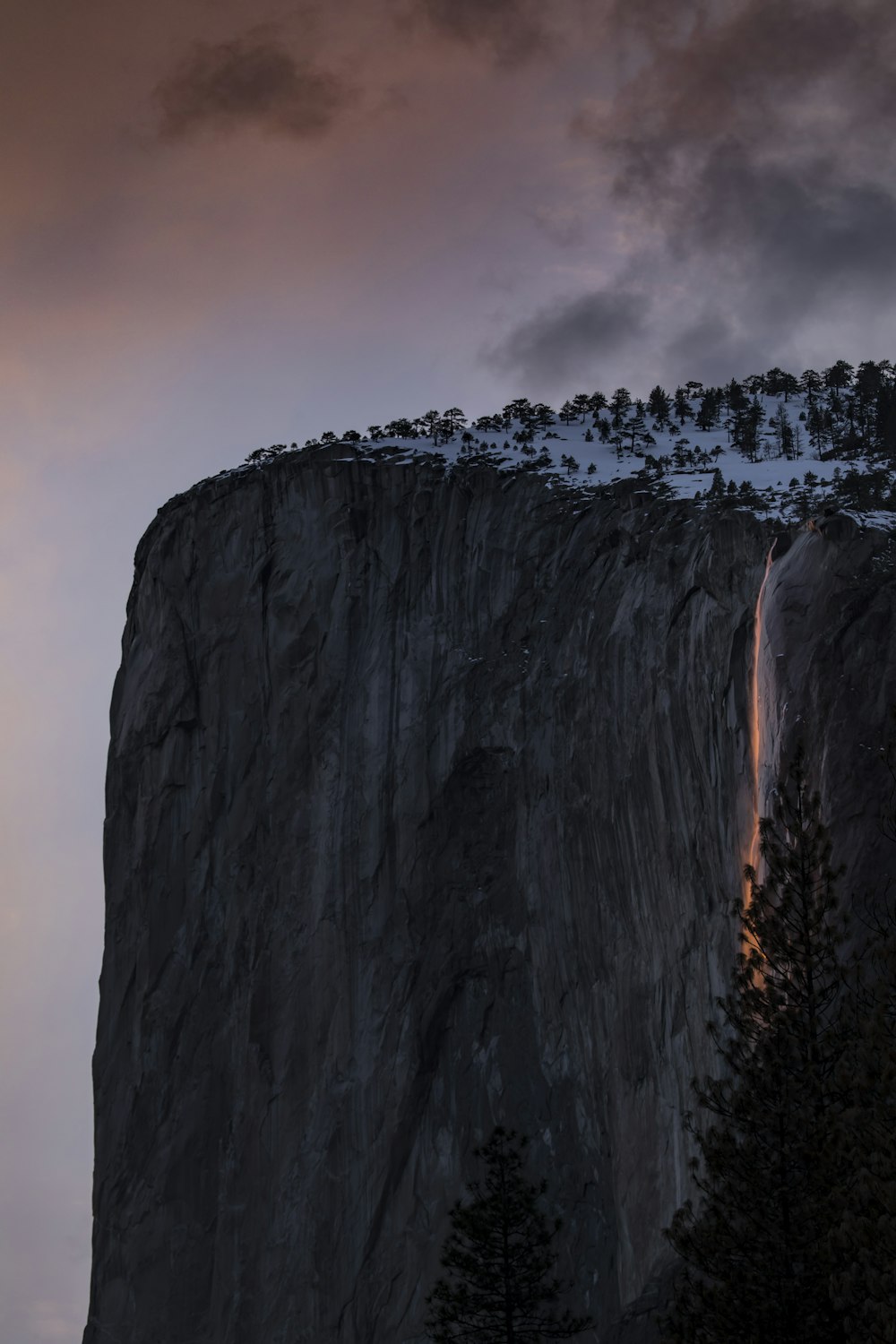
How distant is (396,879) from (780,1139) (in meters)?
38.5

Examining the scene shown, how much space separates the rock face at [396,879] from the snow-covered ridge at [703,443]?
1.78m

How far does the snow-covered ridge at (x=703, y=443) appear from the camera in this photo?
5438cm

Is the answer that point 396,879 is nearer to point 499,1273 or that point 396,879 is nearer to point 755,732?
point 755,732

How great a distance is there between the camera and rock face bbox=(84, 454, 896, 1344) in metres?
49.2

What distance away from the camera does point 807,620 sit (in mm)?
34750

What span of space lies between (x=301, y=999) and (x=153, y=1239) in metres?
11.7

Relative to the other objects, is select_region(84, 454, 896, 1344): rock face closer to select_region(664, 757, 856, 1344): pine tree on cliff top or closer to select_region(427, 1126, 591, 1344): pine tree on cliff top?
select_region(427, 1126, 591, 1344): pine tree on cliff top

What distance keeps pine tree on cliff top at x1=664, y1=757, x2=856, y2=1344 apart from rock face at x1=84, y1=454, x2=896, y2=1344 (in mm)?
13987

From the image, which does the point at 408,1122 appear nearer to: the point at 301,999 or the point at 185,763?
the point at 301,999

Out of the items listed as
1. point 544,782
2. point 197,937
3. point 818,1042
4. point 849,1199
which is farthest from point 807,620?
point 197,937

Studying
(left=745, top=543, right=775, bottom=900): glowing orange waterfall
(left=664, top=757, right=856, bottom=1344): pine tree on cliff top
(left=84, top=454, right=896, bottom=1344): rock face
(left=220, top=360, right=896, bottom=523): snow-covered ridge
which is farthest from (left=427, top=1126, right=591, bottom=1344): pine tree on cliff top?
(left=220, top=360, right=896, bottom=523): snow-covered ridge

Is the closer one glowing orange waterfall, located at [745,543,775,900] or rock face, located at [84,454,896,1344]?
glowing orange waterfall, located at [745,543,775,900]

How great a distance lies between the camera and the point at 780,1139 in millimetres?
24188

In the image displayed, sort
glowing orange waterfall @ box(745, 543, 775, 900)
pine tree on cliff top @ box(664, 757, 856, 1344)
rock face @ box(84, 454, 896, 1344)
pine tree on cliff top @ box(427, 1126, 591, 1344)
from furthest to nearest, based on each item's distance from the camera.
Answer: rock face @ box(84, 454, 896, 1344)
glowing orange waterfall @ box(745, 543, 775, 900)
pine tree on cliff top @ box(427, 1126, 591, 1344)
pine tree on cliff top @ box(664, 757, 856, 1344)
